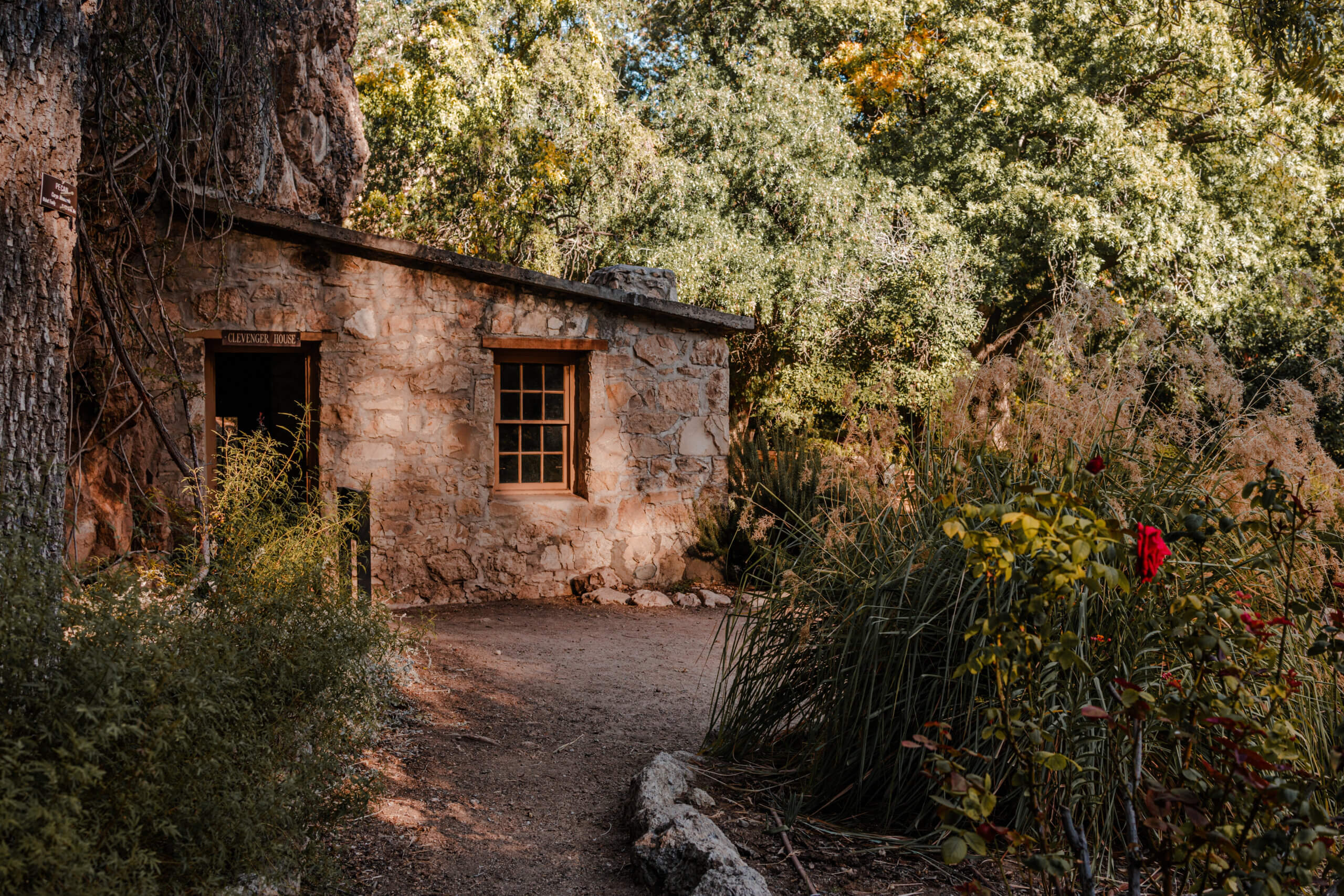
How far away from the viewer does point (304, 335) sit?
6.76m

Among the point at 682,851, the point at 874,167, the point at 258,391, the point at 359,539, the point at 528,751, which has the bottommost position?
the point at 528,751

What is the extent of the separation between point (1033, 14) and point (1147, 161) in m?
2.55

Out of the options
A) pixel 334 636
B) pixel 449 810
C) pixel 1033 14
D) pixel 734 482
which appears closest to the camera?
pixel 334 636

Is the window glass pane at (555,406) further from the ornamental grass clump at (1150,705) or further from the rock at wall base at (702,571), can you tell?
the ornamental grass clump at (1150,705)

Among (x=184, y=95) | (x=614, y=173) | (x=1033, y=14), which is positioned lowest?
(x=184, y=95)

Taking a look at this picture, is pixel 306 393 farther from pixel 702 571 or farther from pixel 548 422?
pixel 702 571

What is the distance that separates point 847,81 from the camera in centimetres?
1509

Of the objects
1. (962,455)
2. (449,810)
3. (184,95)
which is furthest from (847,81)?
(449,810)

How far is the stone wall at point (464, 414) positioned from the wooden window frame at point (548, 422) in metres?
0.13

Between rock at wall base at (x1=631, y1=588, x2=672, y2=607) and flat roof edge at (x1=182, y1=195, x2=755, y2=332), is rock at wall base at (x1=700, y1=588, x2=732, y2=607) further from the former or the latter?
flat roof edge at (x1=182, y1=195, x2=755, y2=332)

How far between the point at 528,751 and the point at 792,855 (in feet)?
5.12

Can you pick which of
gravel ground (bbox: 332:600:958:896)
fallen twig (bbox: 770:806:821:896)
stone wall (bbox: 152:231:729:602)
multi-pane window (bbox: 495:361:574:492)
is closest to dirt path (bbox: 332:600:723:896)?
gravel ground (bbox: 332:600:958:896)

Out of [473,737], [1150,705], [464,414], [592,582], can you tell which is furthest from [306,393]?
[1150,705]

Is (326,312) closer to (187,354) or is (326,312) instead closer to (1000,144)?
(187,354)
